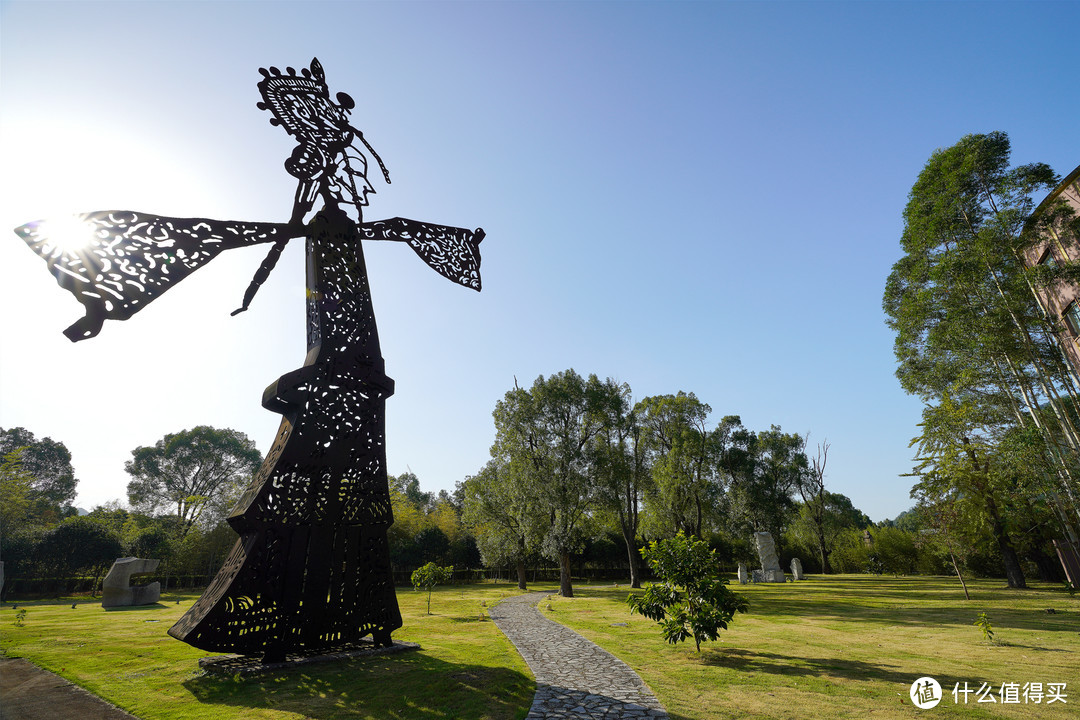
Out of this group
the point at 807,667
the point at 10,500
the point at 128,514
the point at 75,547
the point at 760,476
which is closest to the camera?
the point at 807,667

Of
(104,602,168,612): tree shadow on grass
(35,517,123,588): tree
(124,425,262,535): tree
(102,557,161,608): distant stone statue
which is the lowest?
(104,602,168,612): tree shadow on grass

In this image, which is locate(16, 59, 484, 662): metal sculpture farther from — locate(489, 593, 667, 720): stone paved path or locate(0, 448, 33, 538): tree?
locate(0, 448, 33, 538): tree

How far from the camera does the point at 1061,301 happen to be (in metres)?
18.4

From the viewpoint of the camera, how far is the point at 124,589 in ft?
62.0

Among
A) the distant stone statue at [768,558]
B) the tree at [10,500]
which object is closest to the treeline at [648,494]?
the distant stone statue at [768,558]

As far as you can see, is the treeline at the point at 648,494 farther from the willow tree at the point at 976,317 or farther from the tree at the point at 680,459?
the willow tree at the point at 976,317

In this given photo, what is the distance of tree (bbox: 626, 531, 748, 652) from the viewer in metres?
7.73

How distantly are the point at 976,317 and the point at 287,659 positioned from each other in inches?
782

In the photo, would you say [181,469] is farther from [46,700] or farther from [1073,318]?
[1073,318]

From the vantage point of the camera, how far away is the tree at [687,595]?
304 inches

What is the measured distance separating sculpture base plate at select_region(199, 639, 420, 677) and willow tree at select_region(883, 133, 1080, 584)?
18.5 metres

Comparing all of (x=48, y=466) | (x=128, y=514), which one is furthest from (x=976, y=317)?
(x=48, y=466)

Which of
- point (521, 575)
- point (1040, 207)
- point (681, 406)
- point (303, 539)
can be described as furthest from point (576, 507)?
point (1040, 207)

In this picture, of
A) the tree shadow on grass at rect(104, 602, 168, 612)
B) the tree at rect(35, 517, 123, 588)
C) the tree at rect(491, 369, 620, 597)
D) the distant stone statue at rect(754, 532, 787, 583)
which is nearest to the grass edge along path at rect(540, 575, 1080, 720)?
the tree at rect(491, 369, 620, 597)
